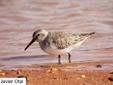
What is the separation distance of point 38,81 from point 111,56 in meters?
3.93

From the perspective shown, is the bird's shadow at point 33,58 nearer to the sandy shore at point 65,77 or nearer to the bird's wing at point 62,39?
the bird's wing at point 62,39

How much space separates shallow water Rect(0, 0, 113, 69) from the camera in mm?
9812

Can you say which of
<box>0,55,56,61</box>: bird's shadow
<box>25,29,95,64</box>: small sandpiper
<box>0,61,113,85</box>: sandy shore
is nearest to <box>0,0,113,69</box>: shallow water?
<box>0,55,56,61</box>: bird's shadow

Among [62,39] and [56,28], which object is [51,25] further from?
[62,39]

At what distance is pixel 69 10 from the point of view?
16672mm

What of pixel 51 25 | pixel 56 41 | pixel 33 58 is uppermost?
pixel 51 25

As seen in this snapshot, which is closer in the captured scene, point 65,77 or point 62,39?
point 65,77

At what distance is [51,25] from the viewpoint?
14.1 meters

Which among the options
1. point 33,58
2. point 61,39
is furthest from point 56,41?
point 33,58

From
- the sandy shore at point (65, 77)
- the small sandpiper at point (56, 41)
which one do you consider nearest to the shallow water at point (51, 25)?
the small sandpiper at point (56, 41)

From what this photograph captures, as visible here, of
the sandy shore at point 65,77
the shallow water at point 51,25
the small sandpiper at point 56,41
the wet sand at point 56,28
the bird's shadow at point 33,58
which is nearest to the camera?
the sandy shore at point 65,77

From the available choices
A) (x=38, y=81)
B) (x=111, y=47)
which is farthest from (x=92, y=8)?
(x=38, y=81)

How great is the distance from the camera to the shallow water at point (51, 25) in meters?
9.81

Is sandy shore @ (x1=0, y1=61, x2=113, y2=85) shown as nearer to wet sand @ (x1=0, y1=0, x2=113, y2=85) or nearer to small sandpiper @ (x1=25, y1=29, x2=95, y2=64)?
wet sand @ (x1=0, y1=0, x2=113, y2=85)
